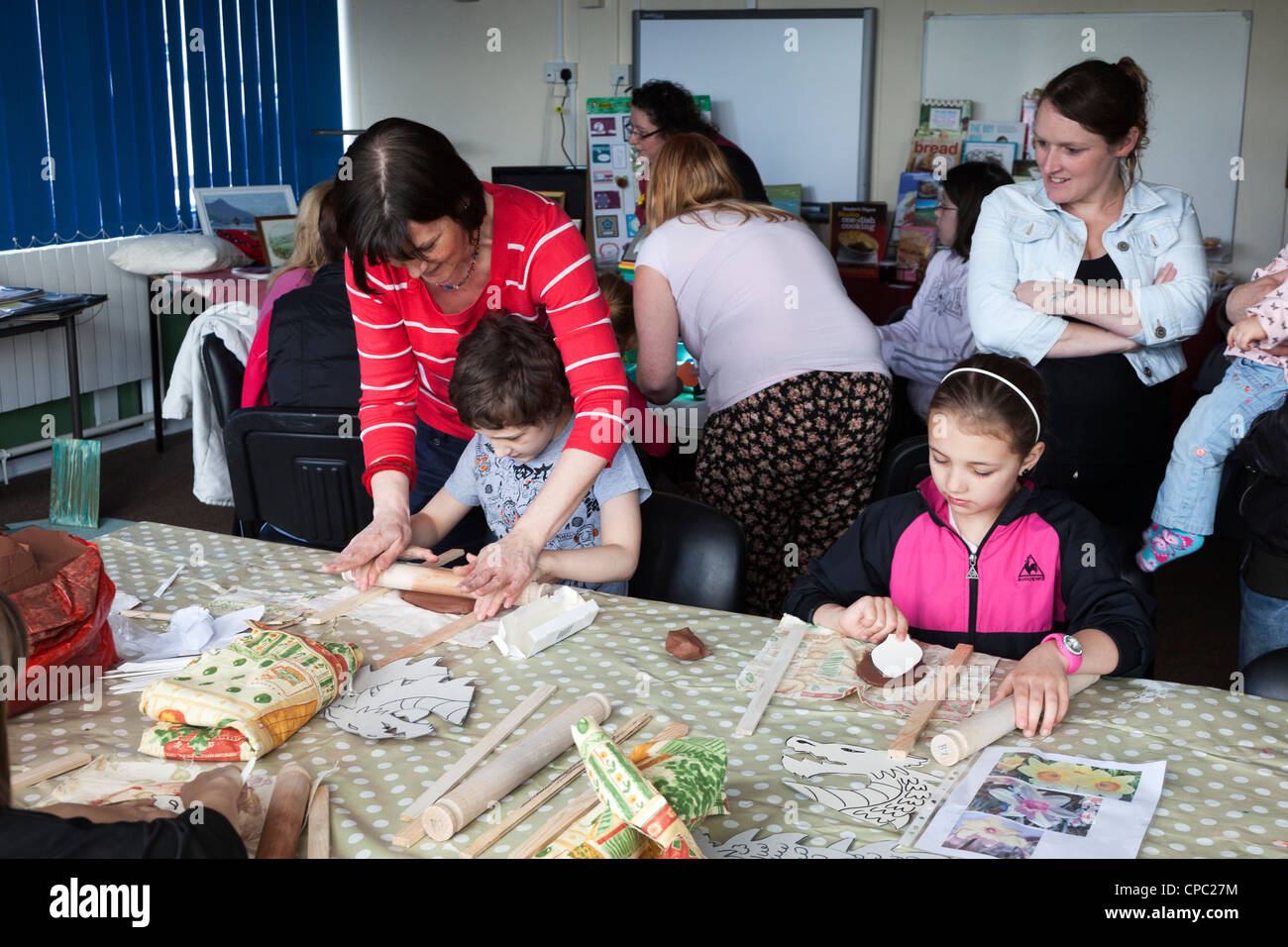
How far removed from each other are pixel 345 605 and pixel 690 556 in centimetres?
59

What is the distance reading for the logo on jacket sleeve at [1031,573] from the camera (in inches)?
67.8

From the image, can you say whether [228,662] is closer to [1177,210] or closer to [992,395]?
[992,395]

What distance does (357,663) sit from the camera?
1.48 metres

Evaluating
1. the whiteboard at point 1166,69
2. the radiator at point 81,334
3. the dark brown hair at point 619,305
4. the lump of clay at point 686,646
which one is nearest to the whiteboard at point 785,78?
the whiteboard at point 1166,69

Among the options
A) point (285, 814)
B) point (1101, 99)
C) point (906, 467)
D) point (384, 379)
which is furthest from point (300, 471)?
point (1101, 99)

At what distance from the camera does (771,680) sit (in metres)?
1.46

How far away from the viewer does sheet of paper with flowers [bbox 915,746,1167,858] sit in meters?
1.10

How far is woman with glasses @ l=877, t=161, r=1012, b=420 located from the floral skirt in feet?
3.74

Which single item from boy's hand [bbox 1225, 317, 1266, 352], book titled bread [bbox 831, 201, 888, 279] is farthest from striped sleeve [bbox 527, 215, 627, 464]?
book titled bread [bbox 831, 201, 888, 279]

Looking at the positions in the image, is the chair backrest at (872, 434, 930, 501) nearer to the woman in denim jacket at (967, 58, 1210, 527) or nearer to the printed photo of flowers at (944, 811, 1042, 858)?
the woman in denim jacket at (967, 58, 1210, 527)

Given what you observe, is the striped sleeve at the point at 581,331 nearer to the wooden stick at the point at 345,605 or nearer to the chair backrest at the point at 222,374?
the wooden stick at the point at 345,605

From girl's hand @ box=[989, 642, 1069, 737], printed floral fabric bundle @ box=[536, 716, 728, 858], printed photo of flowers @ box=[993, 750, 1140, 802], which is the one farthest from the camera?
girl's hand @ box=[989, 642, 1069, 737]

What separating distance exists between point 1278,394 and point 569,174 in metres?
3.96
